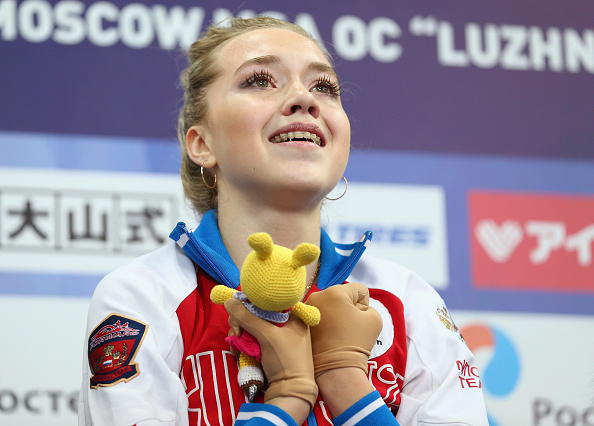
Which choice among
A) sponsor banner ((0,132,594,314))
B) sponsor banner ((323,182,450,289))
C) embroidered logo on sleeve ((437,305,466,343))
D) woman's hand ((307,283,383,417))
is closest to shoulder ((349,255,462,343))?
embroidered logo on sleeve ((437,305,466,343))

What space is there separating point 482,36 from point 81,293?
135 cm

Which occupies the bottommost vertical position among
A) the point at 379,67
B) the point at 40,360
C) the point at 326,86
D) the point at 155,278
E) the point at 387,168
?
the point at 40,360

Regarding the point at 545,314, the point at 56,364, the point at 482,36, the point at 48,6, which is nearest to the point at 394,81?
the point at 482,36

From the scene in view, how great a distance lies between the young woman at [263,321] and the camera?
112 centimetres

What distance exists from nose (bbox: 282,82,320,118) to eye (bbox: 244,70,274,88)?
0.16 ft

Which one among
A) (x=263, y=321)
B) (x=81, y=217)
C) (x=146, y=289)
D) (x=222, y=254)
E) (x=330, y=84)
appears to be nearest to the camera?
(x=263, y=321)

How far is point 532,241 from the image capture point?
2211 mm

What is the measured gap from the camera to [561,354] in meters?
2.10

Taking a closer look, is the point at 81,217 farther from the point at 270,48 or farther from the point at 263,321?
the point at 263,321

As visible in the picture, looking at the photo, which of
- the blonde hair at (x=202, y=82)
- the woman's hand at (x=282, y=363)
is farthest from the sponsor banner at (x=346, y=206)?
the woman's hand at (x=282, y=363)

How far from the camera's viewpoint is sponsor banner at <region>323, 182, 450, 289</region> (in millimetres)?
2096

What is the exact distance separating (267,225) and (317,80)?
26 cm

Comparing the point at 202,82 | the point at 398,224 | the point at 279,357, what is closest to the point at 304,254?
the point at 279,357

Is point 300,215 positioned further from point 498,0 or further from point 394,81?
point 498,0
